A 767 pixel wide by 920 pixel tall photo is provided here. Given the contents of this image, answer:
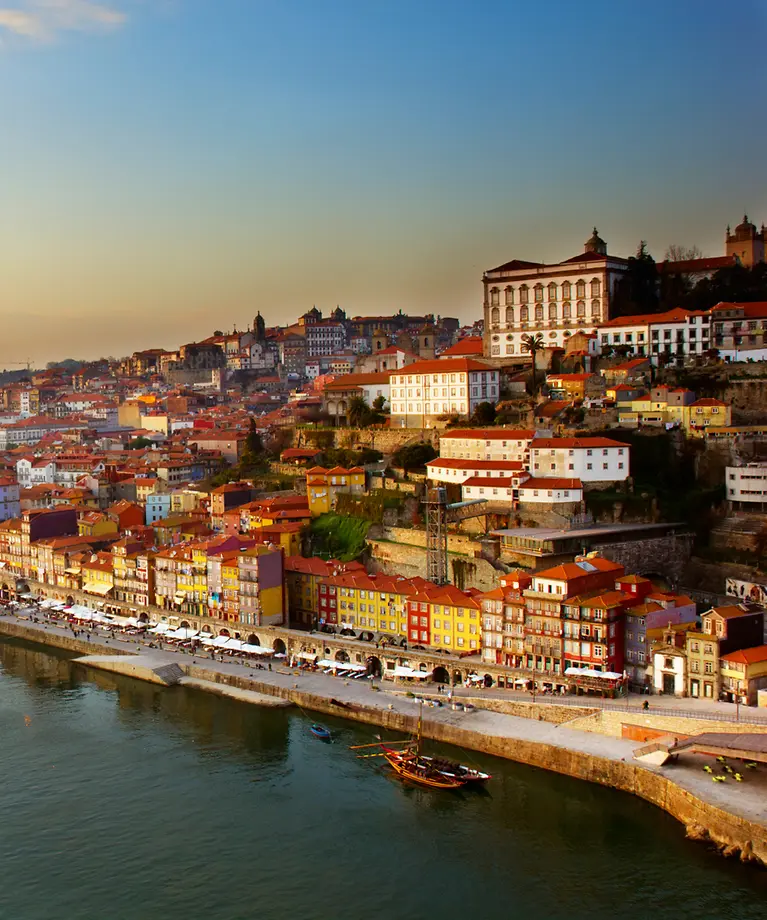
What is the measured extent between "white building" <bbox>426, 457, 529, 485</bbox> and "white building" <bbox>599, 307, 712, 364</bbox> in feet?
26.1

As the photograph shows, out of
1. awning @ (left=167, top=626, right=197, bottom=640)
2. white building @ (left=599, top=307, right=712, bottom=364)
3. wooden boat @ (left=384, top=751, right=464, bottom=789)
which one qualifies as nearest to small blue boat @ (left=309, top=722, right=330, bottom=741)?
wooden boat @ (left=384, top=751, right=464, bottom=789)

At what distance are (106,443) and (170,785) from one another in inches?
1526

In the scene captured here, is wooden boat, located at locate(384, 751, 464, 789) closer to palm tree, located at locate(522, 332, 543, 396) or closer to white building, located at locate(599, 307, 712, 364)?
palm tree, located at locate(522, 332, 543, 396)

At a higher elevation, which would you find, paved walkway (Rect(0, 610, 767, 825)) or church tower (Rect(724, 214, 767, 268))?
church tower (Rect(724, 214, 767, 268))

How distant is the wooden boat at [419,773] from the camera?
18281 mm

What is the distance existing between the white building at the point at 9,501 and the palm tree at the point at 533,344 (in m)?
20.9

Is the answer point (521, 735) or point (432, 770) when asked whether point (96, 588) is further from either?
point (521, 735)

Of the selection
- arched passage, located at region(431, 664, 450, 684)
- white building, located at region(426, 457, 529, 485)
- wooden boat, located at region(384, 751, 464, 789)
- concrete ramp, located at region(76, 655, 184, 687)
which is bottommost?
wooden boat, located at region(384, 751, 464, 789)

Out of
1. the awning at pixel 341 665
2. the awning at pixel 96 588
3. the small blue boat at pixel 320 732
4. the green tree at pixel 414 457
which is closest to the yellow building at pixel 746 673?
the small blue boat at pixel 320 732

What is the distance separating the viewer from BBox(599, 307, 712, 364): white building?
33938 mm

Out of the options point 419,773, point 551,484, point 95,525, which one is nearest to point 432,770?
point 419,773

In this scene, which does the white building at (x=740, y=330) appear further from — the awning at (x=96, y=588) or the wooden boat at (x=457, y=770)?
the awning at (x=96, y=588)

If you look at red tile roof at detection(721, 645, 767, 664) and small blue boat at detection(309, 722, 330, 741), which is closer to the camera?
red tile roof at detection(721, 645, 767, 664)

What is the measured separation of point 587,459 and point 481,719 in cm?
971
